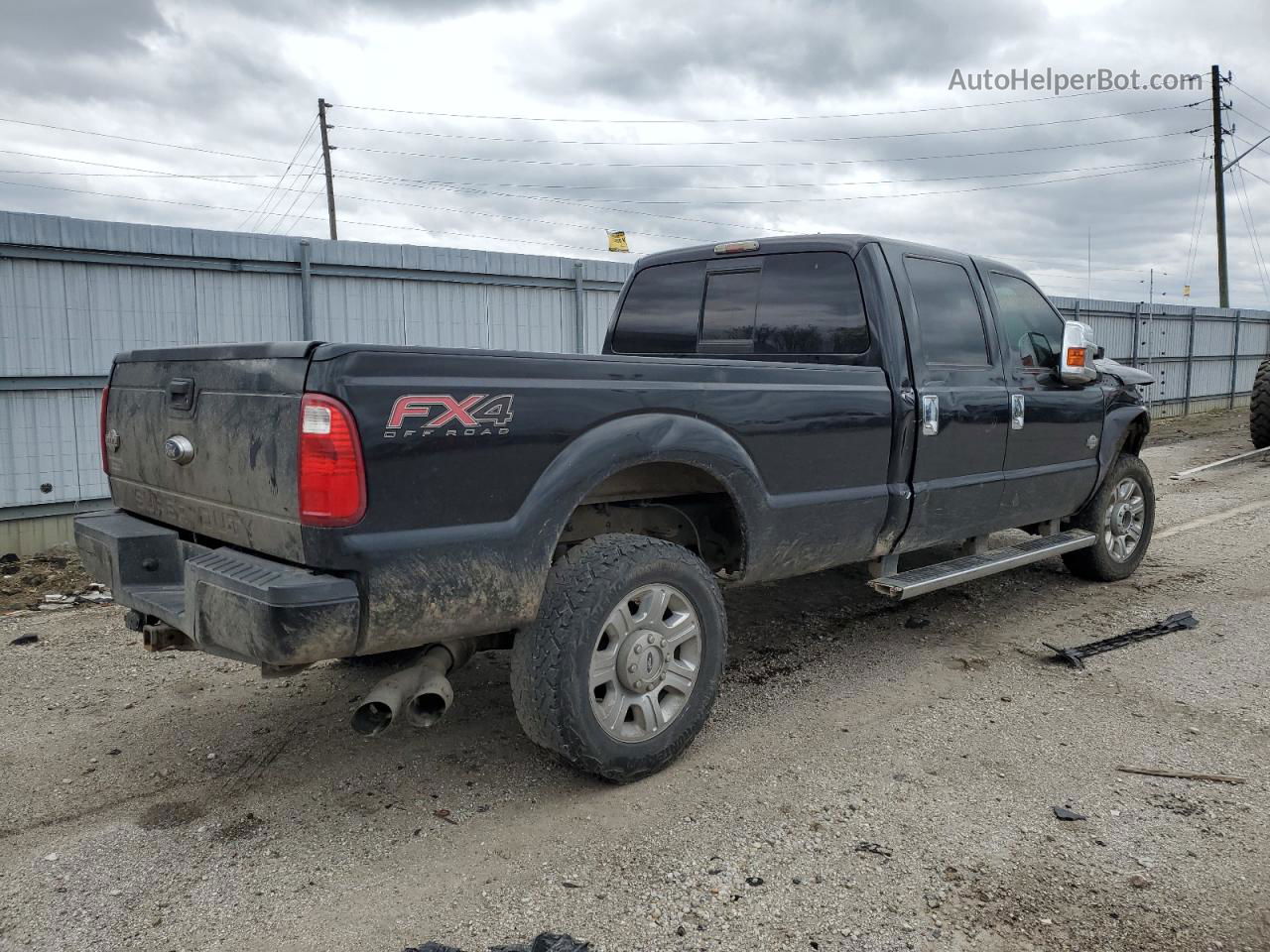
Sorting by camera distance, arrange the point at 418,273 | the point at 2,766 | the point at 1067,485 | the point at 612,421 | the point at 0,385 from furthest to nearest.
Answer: the point at 418,273
the point at 0,385
the point at 1067,485
the point at 2,766
the point at 612,421

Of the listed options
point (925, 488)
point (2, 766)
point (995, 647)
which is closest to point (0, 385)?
point (2, 766)

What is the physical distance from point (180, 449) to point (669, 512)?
1.86 meters

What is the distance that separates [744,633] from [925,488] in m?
1.35

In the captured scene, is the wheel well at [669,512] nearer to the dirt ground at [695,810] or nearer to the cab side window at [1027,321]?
the dirt ground at [695,810]

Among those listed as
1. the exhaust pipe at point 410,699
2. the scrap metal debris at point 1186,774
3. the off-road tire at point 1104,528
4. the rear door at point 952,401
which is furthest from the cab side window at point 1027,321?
the exhaust pipe at point 410,699

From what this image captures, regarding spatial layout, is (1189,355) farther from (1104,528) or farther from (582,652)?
(582,652)

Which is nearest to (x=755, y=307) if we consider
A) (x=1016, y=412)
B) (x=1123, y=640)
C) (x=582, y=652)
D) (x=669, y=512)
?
(x=669, y=512)

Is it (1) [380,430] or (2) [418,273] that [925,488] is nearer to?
(1) [380,430]

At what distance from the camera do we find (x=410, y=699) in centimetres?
304

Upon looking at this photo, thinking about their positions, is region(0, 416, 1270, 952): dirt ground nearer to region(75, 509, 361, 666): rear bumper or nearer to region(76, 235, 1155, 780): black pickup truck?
region(76, 235, 1155, 780): black pickup truck

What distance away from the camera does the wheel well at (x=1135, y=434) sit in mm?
6176

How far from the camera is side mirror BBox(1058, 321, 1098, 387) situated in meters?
5.30

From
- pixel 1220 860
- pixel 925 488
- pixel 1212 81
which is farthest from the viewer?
pixel 1212 81

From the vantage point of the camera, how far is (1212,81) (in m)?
27.3
